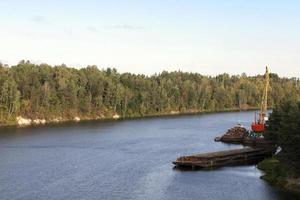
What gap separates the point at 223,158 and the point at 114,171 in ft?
71.9

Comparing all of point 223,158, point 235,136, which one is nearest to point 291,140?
point 223,158

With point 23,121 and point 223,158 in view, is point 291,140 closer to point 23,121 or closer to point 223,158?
point 223,158

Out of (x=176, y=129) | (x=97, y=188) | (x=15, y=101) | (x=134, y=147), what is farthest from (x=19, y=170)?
(x=15, y=101)

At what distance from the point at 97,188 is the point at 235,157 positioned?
113ft

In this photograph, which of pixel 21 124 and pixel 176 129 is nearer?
pixel 176 129

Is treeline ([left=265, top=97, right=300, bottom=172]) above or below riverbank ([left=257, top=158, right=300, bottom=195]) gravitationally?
above

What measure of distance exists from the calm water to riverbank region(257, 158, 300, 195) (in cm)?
183

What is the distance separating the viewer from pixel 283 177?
265ft

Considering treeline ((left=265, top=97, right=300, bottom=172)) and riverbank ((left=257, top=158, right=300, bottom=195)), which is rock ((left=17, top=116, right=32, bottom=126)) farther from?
treeline ((left=265, top=97, right=300, bottom=172))

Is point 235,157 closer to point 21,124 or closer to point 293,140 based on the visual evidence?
point 293,140

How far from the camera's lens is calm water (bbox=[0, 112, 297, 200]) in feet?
248

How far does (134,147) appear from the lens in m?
124

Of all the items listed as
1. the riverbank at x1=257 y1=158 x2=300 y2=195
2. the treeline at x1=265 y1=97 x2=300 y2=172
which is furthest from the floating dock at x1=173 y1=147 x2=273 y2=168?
the treeline at x1=265 y1=97 x2=300 y2=172

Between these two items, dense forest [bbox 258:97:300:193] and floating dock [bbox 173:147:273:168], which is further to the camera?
floating dock [bbox 173:147:273:168]
